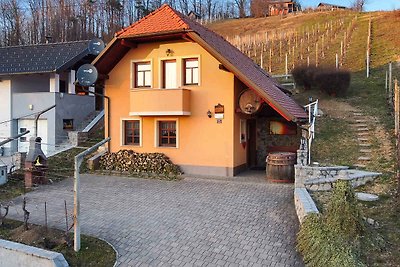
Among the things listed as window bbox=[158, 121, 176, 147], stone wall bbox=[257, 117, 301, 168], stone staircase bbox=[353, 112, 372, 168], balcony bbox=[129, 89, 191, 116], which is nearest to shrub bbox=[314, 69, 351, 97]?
stone staircase bbox=[353, 112, 372, 168]

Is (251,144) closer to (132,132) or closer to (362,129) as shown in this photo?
(362,129)

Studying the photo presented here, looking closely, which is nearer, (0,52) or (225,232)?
(225,232)

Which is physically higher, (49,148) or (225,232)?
(49,148)

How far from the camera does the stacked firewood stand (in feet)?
47.4

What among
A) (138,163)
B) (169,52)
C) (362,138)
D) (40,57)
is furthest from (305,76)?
(40,57)

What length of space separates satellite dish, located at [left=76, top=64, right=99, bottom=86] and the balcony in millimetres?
1714

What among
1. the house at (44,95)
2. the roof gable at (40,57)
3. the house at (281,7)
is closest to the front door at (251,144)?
the house at (44,95)

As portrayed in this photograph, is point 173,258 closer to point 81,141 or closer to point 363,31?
point 81,141

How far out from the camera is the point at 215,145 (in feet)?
46.3

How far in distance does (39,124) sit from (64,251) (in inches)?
579

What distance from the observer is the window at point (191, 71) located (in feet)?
48.1

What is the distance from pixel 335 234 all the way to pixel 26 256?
5.39 metres

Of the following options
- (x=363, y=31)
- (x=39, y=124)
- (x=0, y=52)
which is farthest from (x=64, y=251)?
(x=363, y=31)

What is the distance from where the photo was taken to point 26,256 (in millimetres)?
6449
